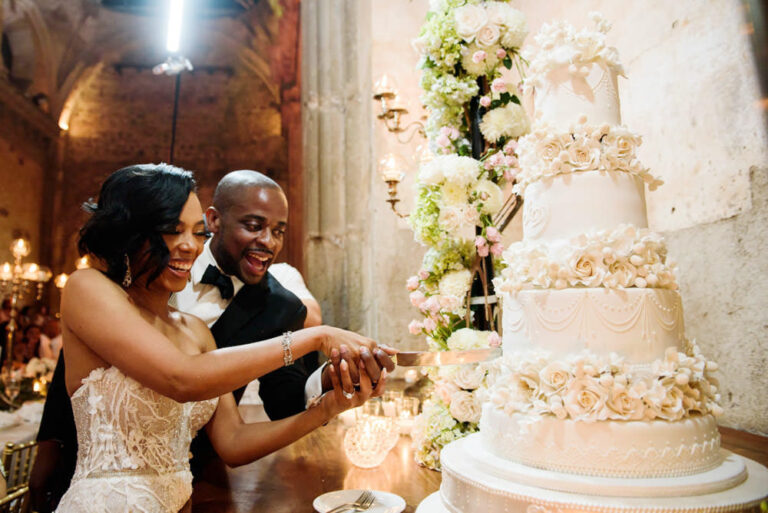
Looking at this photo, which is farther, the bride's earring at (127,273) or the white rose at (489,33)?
the white rose at (489,33)

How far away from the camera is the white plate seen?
1.85 meters

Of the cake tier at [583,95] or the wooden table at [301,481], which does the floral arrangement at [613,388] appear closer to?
the wooden table at [301,481]

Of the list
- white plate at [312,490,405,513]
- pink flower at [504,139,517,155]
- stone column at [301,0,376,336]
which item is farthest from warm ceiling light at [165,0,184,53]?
white plate at [312,490,405,513]

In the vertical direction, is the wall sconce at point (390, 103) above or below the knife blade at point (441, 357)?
above

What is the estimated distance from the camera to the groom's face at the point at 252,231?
106 inches

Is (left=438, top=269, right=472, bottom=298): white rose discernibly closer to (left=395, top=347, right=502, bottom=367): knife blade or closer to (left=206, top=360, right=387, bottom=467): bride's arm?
(left=395, top=347, right=502, bottom=367): knife blade

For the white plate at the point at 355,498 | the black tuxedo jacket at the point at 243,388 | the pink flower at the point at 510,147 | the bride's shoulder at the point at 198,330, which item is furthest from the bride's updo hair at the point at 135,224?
the pink flower at the point at 510,147

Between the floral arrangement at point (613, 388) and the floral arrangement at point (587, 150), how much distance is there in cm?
61

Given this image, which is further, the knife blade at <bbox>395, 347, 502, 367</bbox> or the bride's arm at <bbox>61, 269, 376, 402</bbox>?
the knife blade at <bbox>395, 347, 502, 367</bbox>

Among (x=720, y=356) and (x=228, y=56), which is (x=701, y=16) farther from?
(x=228, y=56)

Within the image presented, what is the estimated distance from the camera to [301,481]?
242 centimetres

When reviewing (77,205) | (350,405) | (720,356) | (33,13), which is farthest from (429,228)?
(77,205)

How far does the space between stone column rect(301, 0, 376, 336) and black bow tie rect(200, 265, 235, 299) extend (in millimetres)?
2228

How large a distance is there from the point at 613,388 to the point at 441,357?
24.9 inches
